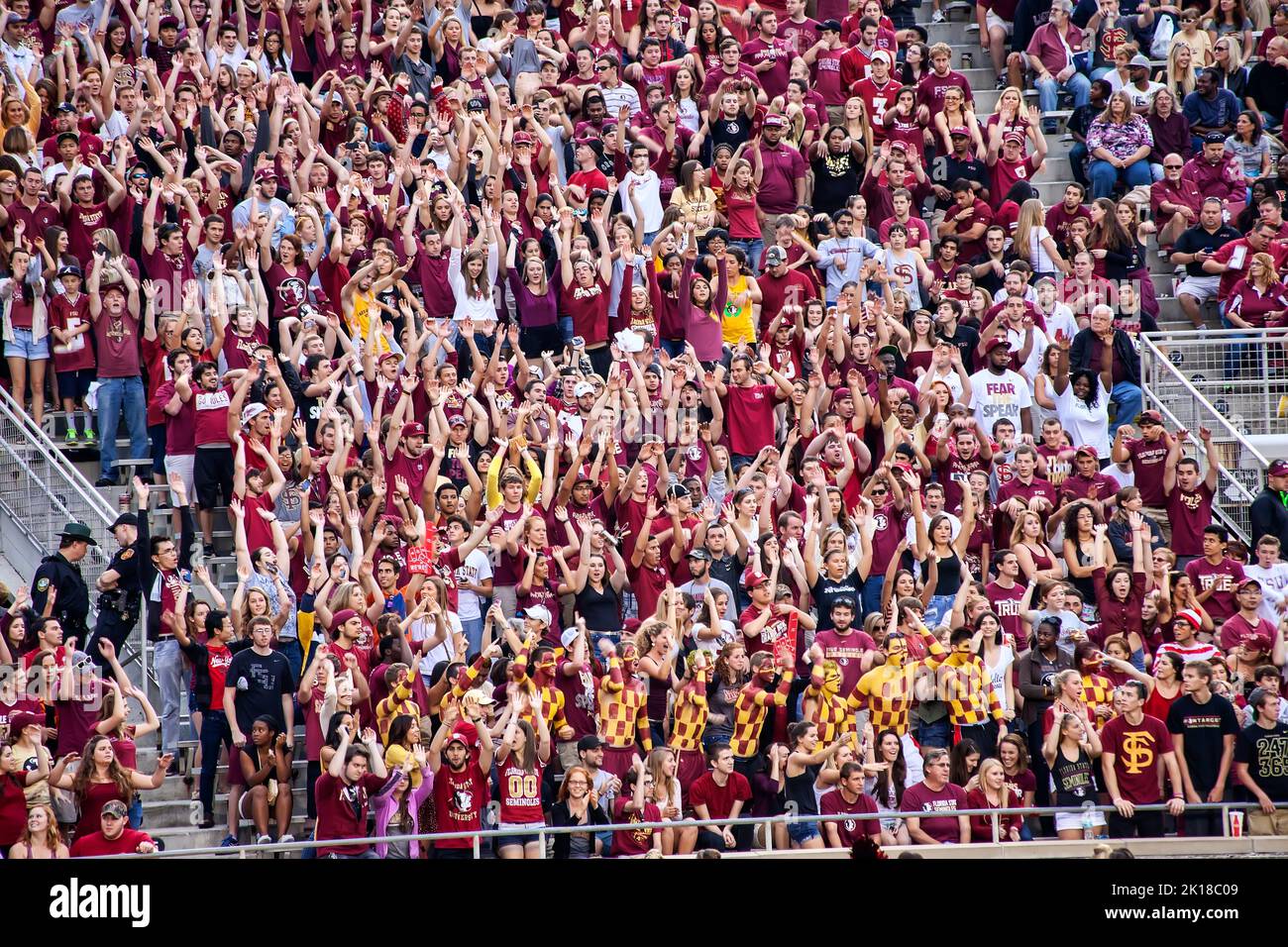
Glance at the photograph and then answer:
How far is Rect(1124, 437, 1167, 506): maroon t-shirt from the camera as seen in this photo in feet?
51.2

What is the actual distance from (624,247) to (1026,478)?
4.03 m

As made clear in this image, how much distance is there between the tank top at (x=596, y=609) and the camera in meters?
14.3

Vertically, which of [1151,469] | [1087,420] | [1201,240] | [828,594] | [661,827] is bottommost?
[661,827]

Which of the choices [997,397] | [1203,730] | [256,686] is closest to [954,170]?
[997,397]

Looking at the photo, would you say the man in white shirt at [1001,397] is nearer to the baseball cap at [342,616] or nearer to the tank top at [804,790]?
the tank top at [804,790]

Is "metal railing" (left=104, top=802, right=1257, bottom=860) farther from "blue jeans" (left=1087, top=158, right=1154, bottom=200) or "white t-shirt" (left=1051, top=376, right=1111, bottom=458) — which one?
"blue jeans" (left=1087, top=158, right=1154, bottom=200)

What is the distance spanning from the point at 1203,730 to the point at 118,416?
27.7ft

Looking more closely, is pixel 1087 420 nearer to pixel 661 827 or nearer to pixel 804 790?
pixel 804 790

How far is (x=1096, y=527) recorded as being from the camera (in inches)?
586

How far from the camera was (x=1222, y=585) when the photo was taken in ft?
48.1

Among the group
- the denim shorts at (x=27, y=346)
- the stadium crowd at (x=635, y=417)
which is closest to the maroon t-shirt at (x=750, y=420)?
the stadium crowd at (x=635, y=417)

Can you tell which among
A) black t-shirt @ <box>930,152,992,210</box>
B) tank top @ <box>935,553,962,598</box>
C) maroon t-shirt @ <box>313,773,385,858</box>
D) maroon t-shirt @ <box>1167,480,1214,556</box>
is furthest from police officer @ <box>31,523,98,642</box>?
black t-shirt @ <box>930,152,992,210</box>

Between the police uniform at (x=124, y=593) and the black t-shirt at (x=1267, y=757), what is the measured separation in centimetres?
757

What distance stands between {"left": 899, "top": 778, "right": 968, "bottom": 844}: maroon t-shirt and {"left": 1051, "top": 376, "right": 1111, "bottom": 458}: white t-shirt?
427 centimetres
